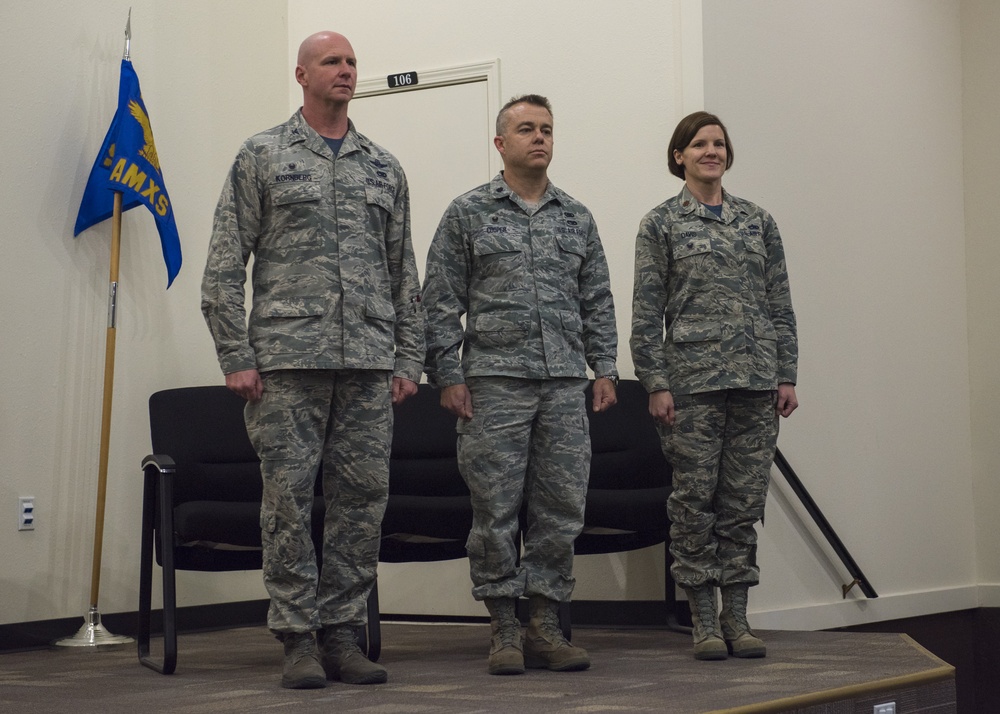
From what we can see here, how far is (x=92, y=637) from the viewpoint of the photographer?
4.24 metres

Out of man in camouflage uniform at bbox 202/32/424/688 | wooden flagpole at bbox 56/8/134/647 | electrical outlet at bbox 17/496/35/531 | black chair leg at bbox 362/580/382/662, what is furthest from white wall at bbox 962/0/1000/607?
electrical outlet at bbox 17/496/35/531

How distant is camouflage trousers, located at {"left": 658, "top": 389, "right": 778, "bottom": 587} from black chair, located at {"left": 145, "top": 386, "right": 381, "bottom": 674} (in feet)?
3.12

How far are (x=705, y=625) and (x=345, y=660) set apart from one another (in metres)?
1.10

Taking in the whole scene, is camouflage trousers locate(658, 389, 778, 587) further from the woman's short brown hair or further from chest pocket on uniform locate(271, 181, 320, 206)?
chest pocket on uniform locate(271, 181, 320, 206)

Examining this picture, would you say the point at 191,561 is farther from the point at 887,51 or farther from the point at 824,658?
the point at 887,51

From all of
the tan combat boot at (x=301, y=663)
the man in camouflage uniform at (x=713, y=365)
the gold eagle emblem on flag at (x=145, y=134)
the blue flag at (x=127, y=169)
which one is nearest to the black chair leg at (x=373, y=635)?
the tan combat boot at (x=301, y=663)

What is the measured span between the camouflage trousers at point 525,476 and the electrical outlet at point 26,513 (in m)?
1.84

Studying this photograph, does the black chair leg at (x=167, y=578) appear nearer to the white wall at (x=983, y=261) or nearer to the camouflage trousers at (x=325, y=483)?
the camouflage trousers at (x=325, y=483)

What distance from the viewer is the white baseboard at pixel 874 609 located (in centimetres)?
453

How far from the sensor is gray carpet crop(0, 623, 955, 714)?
8.92 feet

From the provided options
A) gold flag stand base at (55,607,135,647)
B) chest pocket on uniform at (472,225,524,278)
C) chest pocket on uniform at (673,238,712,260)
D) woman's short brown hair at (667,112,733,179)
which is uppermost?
woman's short brown hair at (667,112,733,179)

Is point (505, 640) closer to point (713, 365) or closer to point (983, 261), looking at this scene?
point (713, 365)

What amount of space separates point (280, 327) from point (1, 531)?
180cm

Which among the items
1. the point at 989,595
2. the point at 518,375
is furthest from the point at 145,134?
the point at 989,595
